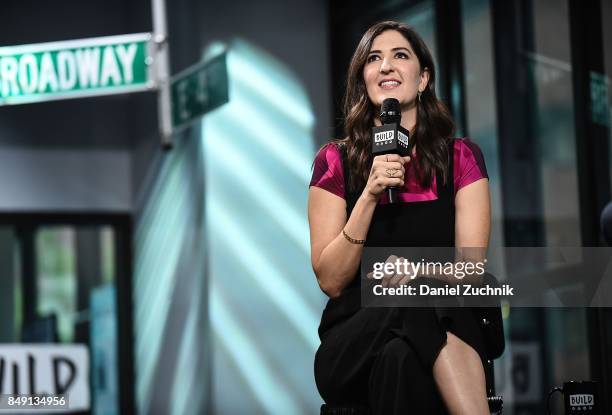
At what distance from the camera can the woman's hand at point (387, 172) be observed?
2260mm

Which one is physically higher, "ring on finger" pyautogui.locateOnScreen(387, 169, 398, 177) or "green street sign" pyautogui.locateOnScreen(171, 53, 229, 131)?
"green street sign" pyautogui.locateOnScreen(171, 53, 229, 131)

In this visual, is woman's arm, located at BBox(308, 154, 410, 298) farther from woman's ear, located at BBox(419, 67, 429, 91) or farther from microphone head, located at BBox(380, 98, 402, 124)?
woman's ear, located at BBox(419, 67, 429, 91)

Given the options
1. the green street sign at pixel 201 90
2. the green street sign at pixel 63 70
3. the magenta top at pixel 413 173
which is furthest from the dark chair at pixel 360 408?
the green street sign at pixel 201 90

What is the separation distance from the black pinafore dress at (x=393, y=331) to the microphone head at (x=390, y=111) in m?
0.18

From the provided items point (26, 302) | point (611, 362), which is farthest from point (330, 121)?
point (26, 302)

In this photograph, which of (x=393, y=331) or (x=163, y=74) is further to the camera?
(x=163, y=74)

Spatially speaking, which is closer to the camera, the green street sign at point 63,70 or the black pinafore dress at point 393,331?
the black pinafore dress at point 393,331

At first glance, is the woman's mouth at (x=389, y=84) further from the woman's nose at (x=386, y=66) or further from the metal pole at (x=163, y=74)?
the metal pole at (x=163, y=74)

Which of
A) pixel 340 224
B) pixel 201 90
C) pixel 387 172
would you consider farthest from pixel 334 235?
pixel 201 90

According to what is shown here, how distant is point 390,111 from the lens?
7.77 ft

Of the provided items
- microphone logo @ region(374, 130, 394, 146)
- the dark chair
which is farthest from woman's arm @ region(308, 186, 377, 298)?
the dark chair

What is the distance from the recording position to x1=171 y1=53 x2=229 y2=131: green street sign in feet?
15.8

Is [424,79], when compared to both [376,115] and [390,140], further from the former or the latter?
[390,140]

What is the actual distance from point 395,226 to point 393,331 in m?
0.23
